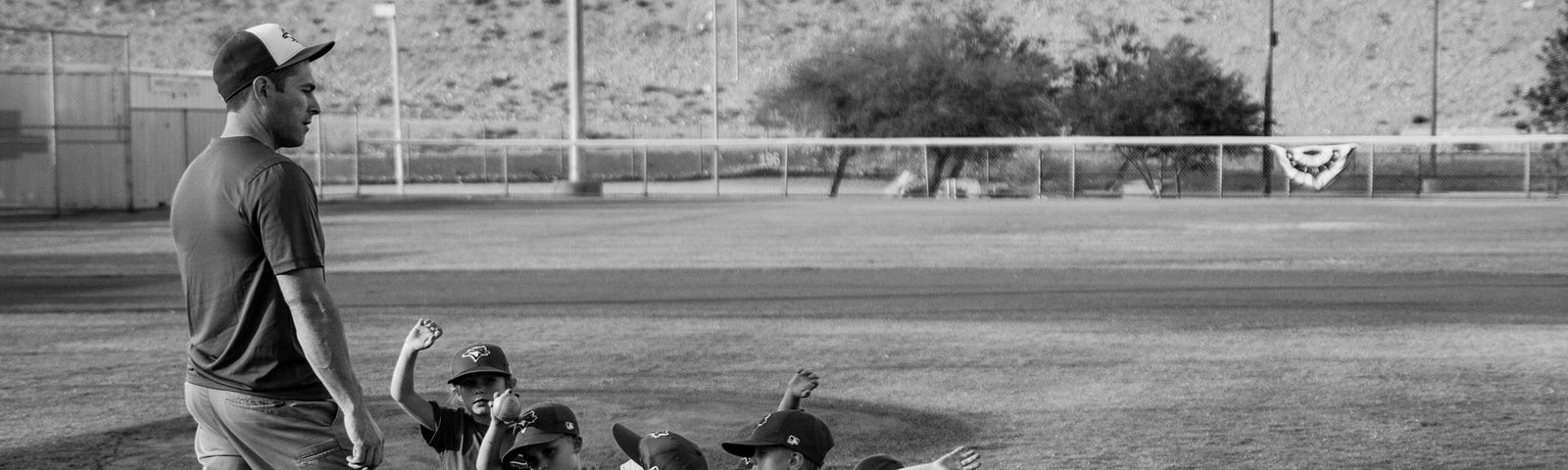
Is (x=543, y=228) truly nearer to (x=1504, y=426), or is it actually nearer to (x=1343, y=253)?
(x=1343, y=253)

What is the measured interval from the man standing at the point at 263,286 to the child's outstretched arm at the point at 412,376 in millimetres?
372

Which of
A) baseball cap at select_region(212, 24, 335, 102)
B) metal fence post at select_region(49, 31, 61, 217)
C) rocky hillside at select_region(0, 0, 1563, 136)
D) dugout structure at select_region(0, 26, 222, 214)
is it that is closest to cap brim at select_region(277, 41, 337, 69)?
baseball cap at select_region(212, 24, 335, 102)

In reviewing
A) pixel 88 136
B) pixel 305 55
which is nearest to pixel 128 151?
pixel 88 136

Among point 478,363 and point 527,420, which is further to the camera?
point 478,363

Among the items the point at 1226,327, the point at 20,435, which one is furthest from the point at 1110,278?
the point at 20,435

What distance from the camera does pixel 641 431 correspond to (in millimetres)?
7266

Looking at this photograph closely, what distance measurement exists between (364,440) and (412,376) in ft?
3.92

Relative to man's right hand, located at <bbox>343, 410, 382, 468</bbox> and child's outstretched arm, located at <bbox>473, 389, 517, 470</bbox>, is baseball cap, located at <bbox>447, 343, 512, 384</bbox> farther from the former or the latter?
man's right hand, located at <bbox>343, 410, 382, 468</bbox>

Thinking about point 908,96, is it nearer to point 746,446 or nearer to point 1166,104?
point 1166,104

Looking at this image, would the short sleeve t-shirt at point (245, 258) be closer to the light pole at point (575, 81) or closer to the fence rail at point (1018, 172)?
the fence rail at point (1018, 172)

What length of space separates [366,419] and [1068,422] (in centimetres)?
440

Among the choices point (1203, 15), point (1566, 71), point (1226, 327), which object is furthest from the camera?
point (1203, 15)

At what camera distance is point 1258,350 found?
998 cm

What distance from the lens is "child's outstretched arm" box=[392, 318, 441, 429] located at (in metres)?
4.30
